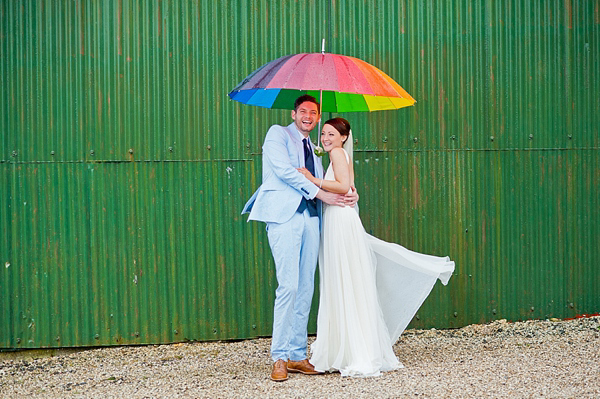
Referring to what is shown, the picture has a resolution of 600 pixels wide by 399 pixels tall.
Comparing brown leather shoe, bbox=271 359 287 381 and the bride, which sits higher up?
the bride

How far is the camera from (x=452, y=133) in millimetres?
7129

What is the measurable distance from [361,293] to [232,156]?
1906mm

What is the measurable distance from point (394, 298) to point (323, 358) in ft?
2.38

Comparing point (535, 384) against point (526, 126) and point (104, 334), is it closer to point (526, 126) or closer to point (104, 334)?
point (526, 126)

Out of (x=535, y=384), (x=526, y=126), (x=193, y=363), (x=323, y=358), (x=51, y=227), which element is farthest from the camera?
(x=526, y=126)

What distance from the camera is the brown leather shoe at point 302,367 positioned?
18.7ft

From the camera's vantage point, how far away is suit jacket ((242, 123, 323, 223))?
5547 mm

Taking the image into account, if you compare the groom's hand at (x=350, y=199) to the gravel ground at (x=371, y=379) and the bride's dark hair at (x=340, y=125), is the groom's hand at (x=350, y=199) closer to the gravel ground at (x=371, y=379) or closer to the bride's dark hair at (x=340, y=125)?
the bride's dark hair at (x=340, y=125)

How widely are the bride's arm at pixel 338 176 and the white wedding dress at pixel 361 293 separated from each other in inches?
3.9

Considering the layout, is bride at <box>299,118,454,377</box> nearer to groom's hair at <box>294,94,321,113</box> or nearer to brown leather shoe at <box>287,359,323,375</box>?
brown leather shoe at <box>287,359,323,375</box>

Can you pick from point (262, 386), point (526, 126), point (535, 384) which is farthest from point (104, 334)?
point (526, 126)

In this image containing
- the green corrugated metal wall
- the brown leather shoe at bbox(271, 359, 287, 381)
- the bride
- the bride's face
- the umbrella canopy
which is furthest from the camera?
the green corrugated metal wall

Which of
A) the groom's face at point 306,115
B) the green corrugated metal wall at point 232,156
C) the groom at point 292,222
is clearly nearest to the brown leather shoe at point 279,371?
the groom at point 292,222

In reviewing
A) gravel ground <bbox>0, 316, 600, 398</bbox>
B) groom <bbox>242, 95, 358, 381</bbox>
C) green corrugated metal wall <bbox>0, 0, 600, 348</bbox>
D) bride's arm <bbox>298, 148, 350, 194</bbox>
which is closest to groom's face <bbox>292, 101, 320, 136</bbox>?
groom <bbox>242, 95, 358, 381</bbox>
